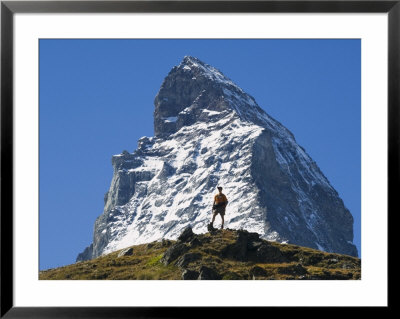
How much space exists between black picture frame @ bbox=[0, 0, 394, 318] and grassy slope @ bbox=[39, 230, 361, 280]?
3.69 ft

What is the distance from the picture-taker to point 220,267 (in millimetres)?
20859

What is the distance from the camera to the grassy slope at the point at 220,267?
63.5 feet

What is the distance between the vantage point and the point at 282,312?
15.5 m

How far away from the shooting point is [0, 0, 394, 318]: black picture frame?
15461 millimetres
